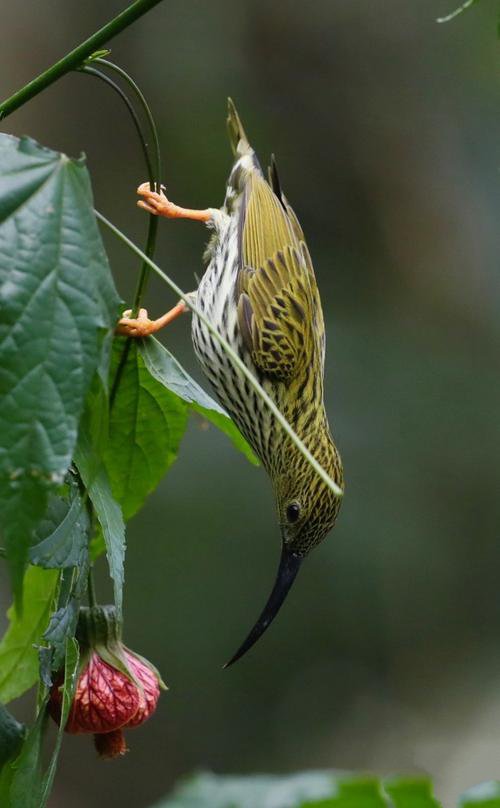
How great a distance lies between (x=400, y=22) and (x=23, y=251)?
21.5 ft

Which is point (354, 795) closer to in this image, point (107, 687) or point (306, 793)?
point (306, 793)

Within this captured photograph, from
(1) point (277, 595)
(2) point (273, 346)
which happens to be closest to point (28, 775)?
(1) point (277, 595)

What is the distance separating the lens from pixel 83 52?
1.59 metres

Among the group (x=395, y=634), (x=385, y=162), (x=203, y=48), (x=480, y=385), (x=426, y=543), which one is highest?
(x=203, y=48)

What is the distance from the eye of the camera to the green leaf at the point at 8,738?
1.71 metres

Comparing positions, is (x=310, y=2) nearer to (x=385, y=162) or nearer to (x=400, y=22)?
(x=400, y=22)

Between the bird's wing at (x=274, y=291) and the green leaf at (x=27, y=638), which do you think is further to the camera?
the bird's wing at (x=274, y=291)

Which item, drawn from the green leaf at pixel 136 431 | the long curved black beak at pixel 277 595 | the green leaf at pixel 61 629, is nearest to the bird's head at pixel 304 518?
the long curved black beak at pixel 277 595

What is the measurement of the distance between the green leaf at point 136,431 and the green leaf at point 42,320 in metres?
0.53

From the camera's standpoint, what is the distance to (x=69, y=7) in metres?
6.77

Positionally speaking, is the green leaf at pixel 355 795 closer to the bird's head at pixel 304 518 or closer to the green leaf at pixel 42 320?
the green leaf at pixel 42 320

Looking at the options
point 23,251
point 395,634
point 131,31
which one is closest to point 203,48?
point 131,31

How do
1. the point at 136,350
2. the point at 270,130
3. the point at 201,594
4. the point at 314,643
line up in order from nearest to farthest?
the point at 136,350
the point at 201,594
the point at 314,643
the point at 270,130

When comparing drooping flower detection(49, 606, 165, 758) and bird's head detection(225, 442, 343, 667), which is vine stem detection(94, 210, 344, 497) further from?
bird's head detection(225, 442, 343, 667)
